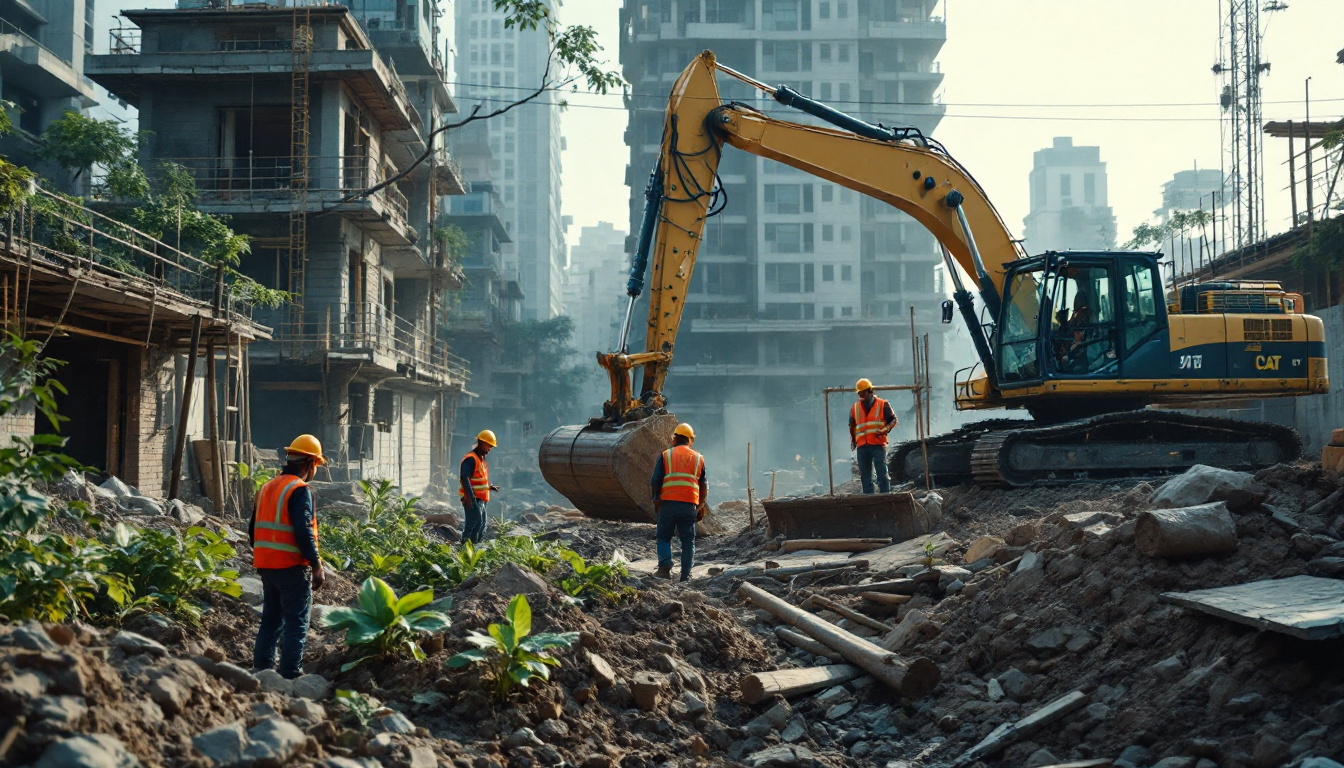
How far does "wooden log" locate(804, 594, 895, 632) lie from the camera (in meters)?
8.77

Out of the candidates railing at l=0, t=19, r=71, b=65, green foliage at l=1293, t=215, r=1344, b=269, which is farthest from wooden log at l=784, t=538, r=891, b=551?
railing at l=0, t=19, r=71, b=65

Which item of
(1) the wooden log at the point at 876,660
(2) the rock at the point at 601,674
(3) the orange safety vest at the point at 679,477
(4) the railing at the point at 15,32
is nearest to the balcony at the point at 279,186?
(4) the railing at the point at 15,32

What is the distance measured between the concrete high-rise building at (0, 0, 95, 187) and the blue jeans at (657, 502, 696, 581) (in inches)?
Answer: 1095

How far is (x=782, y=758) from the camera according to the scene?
6109 millimetres

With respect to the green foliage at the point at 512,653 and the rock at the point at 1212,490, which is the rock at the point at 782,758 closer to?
the green foliage at the point at 512,653

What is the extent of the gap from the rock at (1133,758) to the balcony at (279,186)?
2343 cm

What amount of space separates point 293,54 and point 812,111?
55.2 feet

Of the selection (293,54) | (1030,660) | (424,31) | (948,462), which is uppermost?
(424,31)

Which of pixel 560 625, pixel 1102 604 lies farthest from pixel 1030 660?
pixel 560 625

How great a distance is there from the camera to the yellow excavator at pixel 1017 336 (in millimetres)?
13945

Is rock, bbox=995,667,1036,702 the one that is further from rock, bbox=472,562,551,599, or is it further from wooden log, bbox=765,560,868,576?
wooden log, bbox=765,560,868,576

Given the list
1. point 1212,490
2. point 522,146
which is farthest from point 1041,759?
point 522,146

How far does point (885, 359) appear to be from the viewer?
72.2 m

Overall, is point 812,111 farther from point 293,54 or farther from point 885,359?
point 885,359
